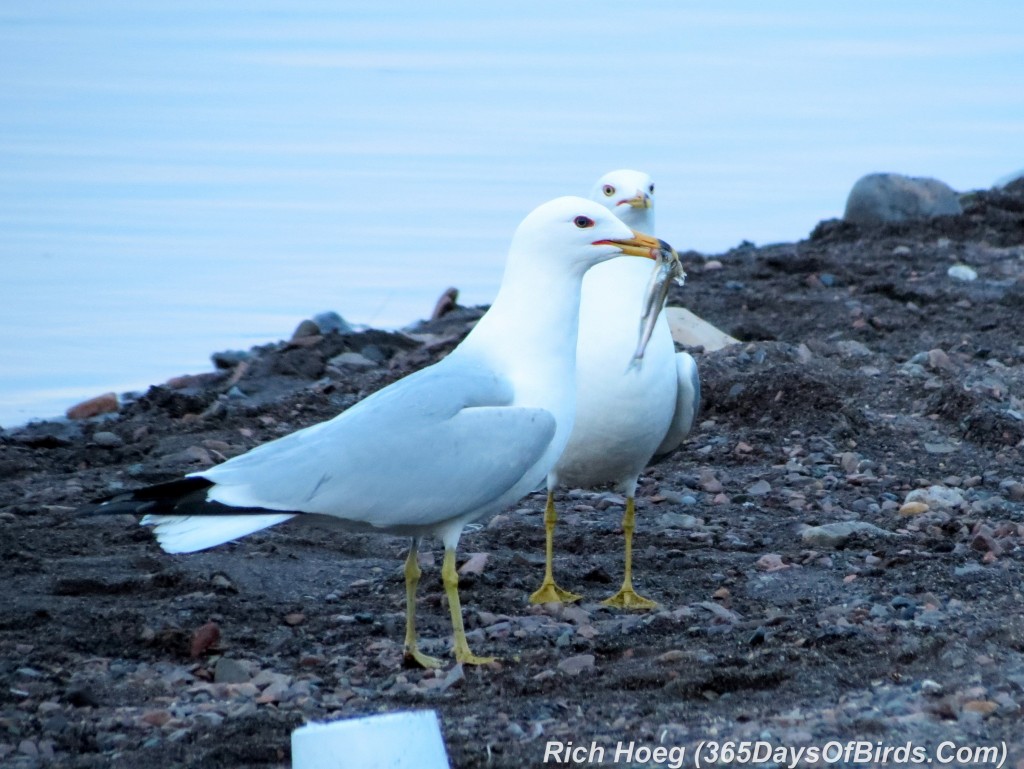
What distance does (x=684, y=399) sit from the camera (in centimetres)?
675

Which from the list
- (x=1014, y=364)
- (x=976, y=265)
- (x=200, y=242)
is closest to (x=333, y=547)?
(x=1014, y=364)

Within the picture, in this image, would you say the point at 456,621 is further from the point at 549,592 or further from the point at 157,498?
the point at 157,498

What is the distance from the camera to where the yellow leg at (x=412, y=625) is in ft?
17.6

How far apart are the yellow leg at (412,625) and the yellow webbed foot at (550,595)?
60 centimetres

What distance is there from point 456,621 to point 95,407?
5.06 meters

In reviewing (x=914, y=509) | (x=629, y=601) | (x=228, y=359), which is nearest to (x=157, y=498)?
(x=629, y=601)

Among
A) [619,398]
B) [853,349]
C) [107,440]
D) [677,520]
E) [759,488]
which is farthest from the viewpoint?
[853,349]

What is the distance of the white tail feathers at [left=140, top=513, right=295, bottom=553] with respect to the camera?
16.5ft

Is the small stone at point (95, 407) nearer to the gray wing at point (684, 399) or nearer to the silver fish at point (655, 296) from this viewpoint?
the gray wing at point (684, 399)

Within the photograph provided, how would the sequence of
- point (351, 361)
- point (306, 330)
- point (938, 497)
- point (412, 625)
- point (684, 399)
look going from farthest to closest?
point (306, 330)
point (351, 361)
point (938, 497)
point (684, 399)
point (412, 625)

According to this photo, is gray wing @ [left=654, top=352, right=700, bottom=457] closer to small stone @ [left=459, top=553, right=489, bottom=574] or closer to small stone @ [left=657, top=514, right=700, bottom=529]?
small stone @ [left=657, top=514, right=700, bottom=529]

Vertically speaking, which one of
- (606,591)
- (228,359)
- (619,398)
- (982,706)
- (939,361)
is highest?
(619,398)

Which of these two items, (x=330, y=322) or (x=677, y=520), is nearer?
(x=677, y=520)

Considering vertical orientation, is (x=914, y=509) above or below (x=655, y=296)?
below
